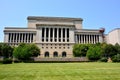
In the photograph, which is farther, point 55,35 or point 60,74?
point 55,35

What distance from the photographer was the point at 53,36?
371ft

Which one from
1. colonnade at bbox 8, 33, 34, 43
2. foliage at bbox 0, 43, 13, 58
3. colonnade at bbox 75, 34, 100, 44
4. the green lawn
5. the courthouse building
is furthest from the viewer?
colonnade at bbox 75, 34, 100, 44

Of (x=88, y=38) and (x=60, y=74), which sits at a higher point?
(x=88, y=38)

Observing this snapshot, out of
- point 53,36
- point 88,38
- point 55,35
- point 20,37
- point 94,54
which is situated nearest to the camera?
point 94,54

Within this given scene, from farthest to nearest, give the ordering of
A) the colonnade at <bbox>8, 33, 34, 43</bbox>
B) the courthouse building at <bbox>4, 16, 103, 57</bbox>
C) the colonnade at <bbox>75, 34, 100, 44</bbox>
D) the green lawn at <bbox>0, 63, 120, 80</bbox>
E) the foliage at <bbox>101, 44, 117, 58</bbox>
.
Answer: the colonnade at <bbox>75, 34, 100, 44</bbox> → the colonnade at <bbox>8, 33, 34, 43</bbox> → the courthouse building at <bbox>4, 16, 103, 57</bbox> → the foliage at <bbox>101, 44, 117, 58</bbox> → the green lawn at <bbox>0, 63, 120, 80</bbox>

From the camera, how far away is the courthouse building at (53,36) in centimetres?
11019

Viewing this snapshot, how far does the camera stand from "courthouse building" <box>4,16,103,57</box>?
110m

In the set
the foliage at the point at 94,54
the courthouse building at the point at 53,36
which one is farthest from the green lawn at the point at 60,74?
the courthouse building at the point at 53,36

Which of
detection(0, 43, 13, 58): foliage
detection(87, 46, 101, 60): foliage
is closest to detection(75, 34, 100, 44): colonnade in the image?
detection(87, 46, 101, 60): foliage

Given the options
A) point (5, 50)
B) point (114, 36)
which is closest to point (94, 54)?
point (5, 50)

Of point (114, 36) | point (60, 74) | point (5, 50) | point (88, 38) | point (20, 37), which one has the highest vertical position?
point (114, 36)

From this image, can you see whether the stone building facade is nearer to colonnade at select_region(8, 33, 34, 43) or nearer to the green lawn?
colonnade at select_region(8, 33, 34, 43)

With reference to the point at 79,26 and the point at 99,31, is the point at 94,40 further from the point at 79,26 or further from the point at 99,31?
the point at 79,26

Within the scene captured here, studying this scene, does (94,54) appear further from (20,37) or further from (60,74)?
(60,74)
